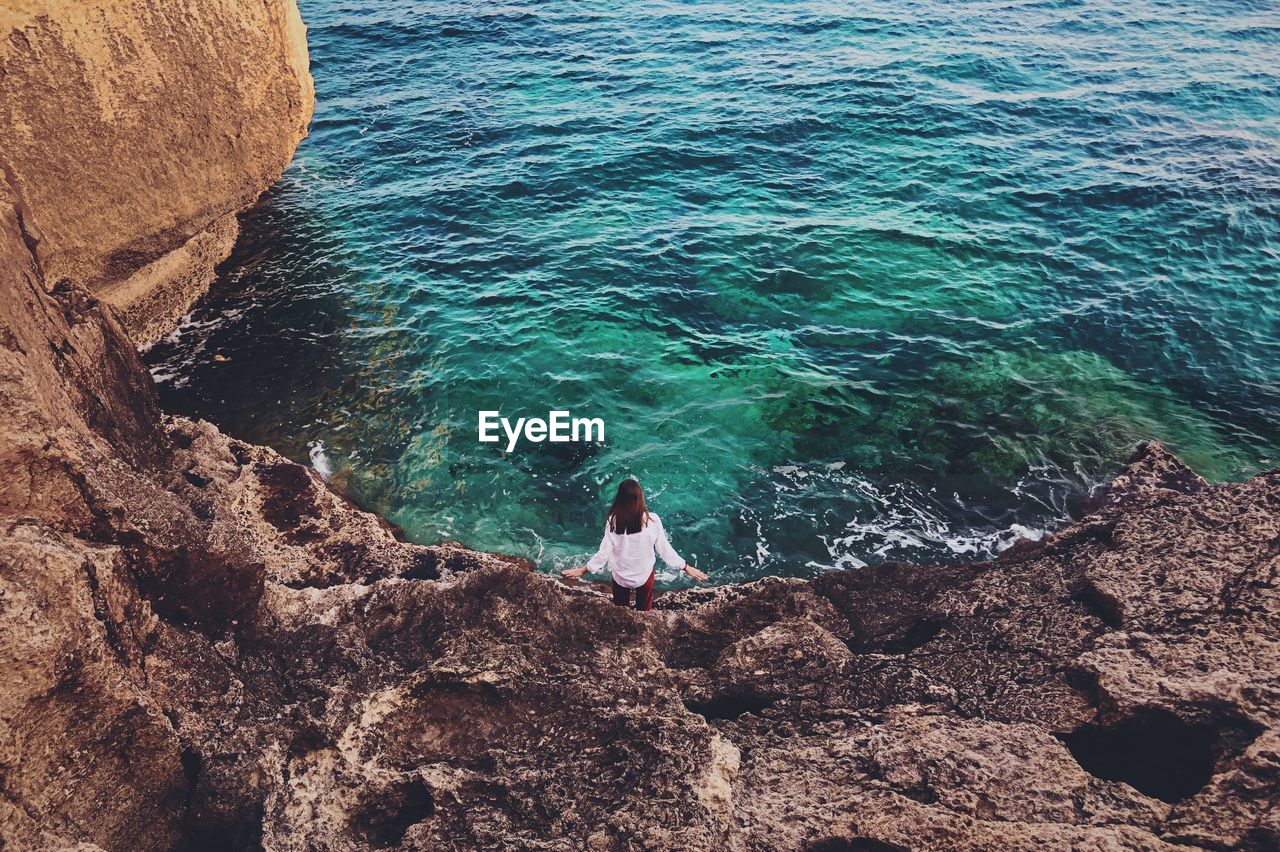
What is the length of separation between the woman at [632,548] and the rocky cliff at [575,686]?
1.33ft

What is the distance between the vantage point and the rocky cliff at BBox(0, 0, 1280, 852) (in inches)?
191

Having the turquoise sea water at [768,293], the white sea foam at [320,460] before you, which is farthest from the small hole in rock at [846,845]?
the white sea foam at [320,460]

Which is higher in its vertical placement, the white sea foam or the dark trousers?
the dark trousers

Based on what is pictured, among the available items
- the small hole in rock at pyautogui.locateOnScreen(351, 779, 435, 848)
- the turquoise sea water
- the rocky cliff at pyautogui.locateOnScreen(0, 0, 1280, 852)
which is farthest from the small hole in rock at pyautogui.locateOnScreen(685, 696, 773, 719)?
the turquoise sea water

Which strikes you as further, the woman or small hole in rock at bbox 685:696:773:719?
the woman

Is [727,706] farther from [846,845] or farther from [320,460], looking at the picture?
[320,460]

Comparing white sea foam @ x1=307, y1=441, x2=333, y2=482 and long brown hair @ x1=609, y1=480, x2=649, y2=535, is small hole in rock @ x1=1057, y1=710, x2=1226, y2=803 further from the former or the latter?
white sea foam @ x1=307, y1=441, x2=333, y2=482

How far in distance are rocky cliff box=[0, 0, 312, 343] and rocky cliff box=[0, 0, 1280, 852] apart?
3063 mm

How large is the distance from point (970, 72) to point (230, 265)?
73.6 ft

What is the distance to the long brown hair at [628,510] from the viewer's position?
686 centimetres

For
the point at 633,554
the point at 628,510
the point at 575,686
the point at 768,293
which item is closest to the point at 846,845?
the point at 575,686

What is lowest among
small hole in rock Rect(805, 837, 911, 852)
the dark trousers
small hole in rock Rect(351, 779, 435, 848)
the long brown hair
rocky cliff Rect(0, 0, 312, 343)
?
the dark trousers

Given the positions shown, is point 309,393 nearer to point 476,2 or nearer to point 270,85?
point 270,85

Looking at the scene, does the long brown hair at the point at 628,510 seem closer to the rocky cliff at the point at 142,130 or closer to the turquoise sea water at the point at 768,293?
Answer: the turquoise sea water at the point at 768,293
